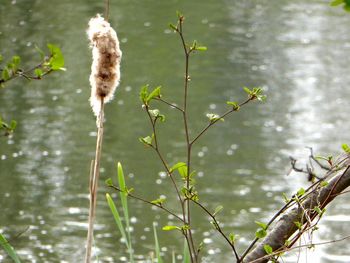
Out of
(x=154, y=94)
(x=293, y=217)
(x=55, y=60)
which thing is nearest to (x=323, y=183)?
(x=293, y=217)

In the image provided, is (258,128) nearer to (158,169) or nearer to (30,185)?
(158,169)

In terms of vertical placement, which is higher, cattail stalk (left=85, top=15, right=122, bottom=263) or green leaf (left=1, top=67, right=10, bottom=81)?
green leaf (left=1, top=67, right=10, bottom=81)

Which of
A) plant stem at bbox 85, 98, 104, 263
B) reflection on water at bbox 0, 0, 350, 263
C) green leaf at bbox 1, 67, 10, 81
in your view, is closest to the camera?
plant stem at bbox 85, 98, 104, 263

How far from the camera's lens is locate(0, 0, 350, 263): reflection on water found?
550 centimetres

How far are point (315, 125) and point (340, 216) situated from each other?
59.9 inches

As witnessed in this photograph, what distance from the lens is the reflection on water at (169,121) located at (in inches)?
217

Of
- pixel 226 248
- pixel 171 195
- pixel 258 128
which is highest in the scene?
pixel 258 128

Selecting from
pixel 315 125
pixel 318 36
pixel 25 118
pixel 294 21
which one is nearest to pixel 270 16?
pixel 294 21

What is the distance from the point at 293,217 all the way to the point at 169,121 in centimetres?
590

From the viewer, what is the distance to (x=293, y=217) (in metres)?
1.27

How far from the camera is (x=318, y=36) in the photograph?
961 centimetres

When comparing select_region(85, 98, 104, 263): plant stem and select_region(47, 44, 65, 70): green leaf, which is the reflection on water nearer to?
select_region(47, 44, 65, 70): green leaf

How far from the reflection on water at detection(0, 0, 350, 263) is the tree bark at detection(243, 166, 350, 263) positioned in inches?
152

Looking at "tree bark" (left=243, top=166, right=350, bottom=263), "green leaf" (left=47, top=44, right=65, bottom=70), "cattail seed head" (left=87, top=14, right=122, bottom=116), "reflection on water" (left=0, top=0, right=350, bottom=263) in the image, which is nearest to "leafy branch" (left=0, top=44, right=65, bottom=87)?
"green leaf" (left=47, top=44, right=65, bottom=70)
